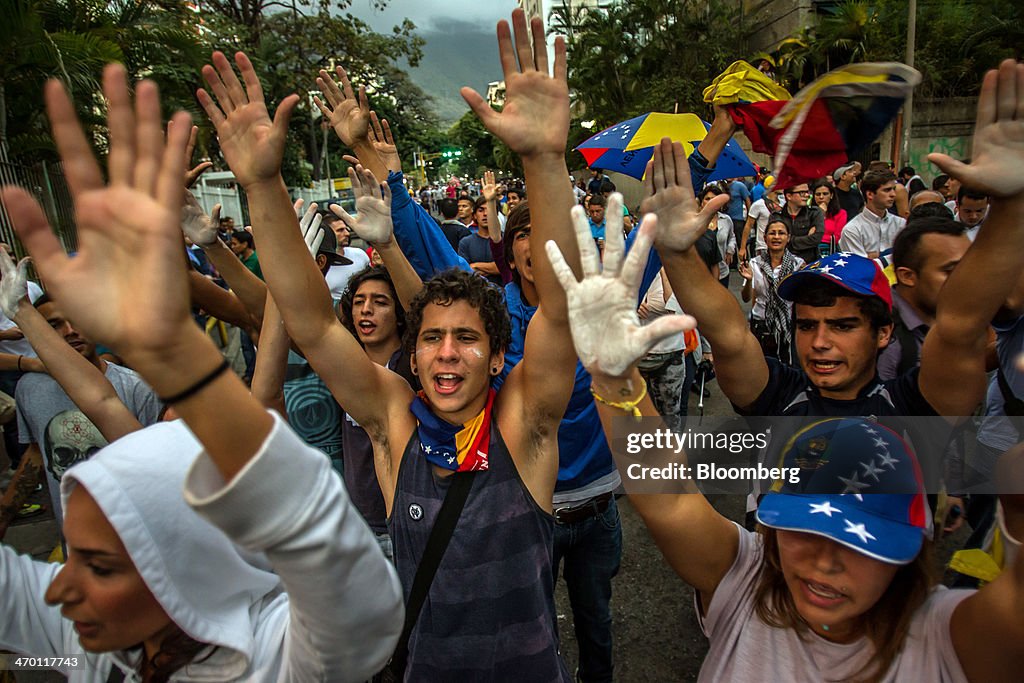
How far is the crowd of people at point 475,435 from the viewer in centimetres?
89

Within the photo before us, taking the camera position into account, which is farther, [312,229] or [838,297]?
[312,229]

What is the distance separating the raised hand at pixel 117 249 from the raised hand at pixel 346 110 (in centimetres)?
200

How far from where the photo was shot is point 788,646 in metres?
1.36

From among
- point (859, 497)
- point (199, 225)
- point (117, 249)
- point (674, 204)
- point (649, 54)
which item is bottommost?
point (859, 497)

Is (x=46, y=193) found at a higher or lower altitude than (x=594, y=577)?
higher

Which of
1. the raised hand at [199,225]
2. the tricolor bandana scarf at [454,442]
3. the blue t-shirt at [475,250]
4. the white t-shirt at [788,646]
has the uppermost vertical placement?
the raised hand at [199,225]

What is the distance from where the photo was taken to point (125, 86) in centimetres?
91

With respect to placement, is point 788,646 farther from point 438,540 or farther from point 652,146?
point 652,146

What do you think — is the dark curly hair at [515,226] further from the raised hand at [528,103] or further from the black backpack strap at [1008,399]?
the black backpack strap at [1008,399]

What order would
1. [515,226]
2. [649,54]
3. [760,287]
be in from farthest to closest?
1. [649,54]
2. [760,287]
3. [515,226]

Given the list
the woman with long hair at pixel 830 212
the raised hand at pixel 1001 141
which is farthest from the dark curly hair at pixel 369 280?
the woman with long hair at pixel 830 212

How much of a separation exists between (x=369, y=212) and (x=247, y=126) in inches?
39.8

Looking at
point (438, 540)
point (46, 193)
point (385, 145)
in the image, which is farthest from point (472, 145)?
point (438, 540)

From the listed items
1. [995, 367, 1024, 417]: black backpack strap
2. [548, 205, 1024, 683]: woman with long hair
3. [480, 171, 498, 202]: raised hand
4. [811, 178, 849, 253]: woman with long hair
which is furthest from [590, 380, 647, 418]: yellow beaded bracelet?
[811, 178, 849, 253]: woman with long hair
